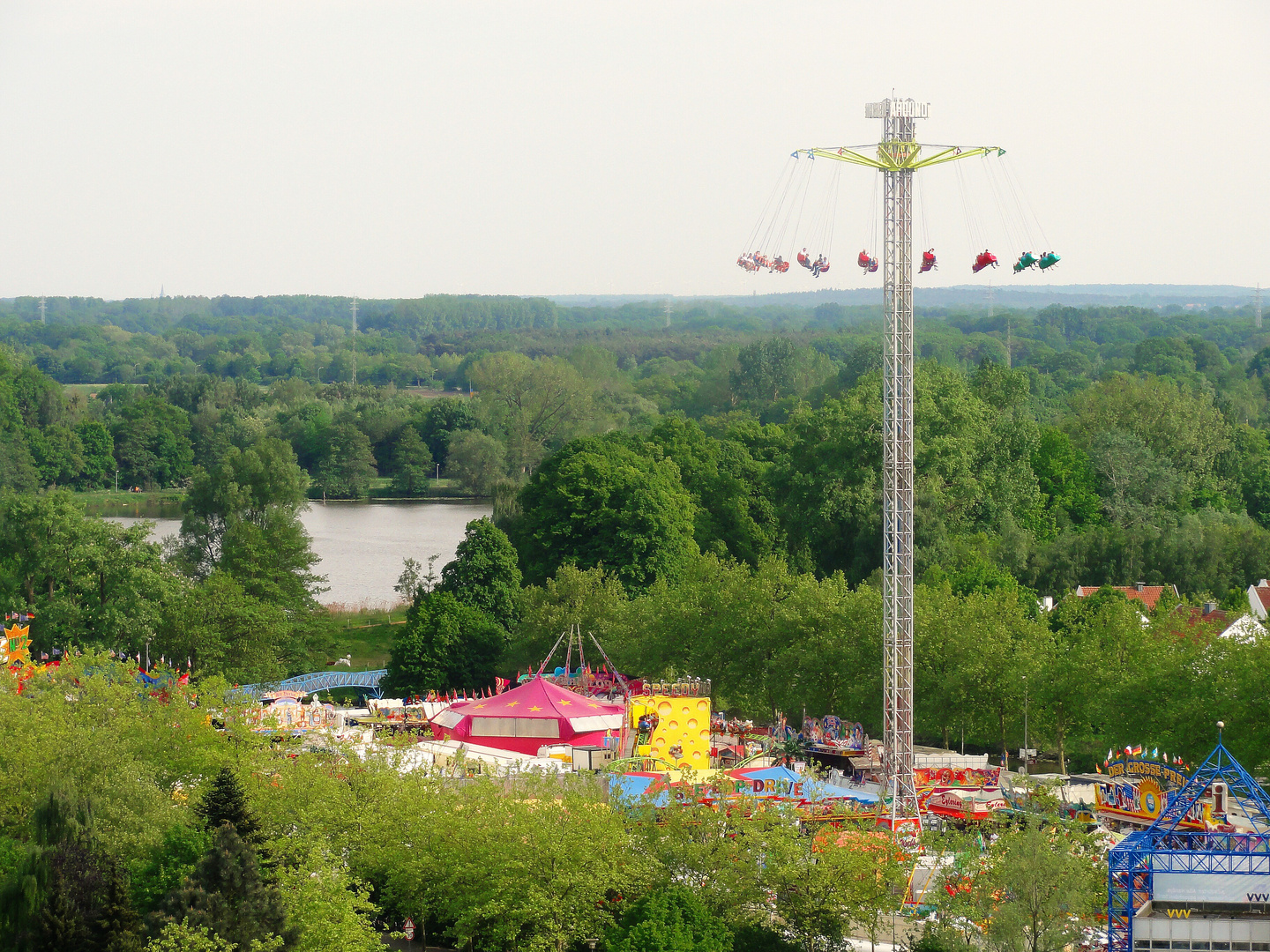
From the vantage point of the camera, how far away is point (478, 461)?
4158 inches

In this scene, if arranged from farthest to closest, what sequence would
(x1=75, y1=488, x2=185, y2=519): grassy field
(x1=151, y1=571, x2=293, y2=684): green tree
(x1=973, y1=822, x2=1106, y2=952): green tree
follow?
(x1=75, y1=488, x2=185, y2=519): grassy field
(x1=151, y1=571, x2=293, y2=684): green tree
(x1=973, y1=822, x2=1106, y2=952): green tree

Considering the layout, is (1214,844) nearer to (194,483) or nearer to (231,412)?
(194,483)

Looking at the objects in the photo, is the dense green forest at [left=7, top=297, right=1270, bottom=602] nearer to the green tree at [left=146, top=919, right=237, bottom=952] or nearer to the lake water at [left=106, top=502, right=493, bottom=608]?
the lake water at [left=106, top=502, right=493, bottom=608]

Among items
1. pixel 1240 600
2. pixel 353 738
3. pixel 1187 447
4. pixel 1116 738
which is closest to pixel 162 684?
pixel 353 738

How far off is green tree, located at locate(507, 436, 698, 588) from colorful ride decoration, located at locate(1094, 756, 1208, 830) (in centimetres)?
2725

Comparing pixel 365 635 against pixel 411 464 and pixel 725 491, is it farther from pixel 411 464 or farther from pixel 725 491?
pixel 411 464

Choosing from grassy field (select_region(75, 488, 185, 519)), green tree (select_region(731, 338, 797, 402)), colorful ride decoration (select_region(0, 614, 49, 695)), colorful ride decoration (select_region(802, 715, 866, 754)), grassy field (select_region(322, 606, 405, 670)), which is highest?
green tree (select_region(731, 338, 797, 402))

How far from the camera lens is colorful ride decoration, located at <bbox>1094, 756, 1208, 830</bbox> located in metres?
31.9

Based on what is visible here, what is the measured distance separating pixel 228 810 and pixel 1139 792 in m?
18.3

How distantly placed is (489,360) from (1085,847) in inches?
4368

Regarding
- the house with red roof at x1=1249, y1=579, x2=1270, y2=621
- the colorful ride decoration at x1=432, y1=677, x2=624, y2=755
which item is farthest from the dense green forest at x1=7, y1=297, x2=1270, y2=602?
the colorful ride decoration at x1=432, y1=677, x2=624, y2=755

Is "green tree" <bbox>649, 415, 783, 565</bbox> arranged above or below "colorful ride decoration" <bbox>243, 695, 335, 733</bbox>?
above

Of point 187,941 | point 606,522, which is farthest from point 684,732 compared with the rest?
point 606,522

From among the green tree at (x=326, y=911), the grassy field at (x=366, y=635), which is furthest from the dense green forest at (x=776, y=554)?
the green tree at (x=326, y=911)
